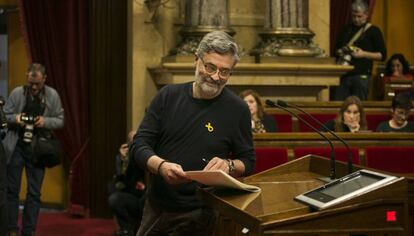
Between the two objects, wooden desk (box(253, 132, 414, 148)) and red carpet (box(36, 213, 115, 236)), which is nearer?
wooden desk (box(253, 132, 414, 148))

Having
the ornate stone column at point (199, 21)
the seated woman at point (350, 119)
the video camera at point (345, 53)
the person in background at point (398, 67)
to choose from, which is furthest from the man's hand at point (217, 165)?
the person in background at point (398, 67)

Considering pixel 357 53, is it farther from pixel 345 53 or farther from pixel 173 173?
pixel 173 173

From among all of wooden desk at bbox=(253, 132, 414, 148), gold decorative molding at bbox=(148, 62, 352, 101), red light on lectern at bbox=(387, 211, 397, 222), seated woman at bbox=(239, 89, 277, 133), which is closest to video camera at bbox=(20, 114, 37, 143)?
gold decorative molding at bbox=(148, 62, 352, 101)

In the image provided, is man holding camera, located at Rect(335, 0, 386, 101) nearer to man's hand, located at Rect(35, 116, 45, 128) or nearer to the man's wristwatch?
man's hand, located at Rect(35, 116, 45, 128)

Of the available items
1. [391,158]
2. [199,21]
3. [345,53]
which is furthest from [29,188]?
[345,53]

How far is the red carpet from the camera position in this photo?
813cm

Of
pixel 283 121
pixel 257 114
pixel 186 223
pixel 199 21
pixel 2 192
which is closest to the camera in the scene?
pixel 186 223

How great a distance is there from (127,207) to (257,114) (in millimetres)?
1337

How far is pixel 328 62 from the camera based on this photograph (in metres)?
8.55

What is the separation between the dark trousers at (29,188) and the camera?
294 inches

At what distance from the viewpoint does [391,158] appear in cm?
650

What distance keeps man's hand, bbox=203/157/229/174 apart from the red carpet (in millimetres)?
4679

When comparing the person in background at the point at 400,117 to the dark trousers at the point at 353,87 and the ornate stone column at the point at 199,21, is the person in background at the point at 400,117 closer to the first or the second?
the dark trousers at the point at 353,87

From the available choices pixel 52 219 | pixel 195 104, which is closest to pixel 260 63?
pixel 52 219
